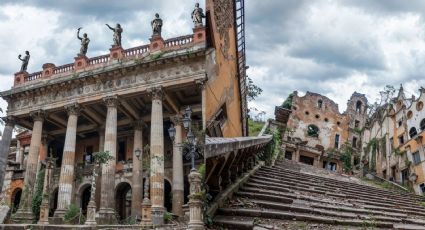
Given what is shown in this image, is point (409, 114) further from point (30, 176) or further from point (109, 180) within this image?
point (30, 176)

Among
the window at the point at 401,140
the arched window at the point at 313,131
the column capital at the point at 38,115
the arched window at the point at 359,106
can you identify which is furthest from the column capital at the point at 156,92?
the arched window at the point at 359,106

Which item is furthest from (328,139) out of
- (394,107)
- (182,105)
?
(182,105)

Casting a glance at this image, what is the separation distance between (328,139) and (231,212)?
4073 cm

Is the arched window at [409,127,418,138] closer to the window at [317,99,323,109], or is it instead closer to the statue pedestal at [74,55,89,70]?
the window at [317,99,323,109]

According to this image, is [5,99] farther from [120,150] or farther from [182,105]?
[182,105]

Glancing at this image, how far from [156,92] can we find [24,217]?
10.1m

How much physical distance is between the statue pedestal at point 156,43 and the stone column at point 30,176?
26.9 ft

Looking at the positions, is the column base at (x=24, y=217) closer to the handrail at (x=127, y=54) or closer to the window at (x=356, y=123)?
the handrail at (x=127, y=54)

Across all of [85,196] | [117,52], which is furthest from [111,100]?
[85,196]

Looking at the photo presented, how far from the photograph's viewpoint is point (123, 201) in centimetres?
2719

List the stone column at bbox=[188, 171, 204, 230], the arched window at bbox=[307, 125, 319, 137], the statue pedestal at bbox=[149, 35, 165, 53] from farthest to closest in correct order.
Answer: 1. the arched window at bbox=[307, 125, 319, 137]
2. the statue pedestal at bbox=[149, 35, 165, 53]
3. the stone column at bbox=[188, 171, 204, 230]

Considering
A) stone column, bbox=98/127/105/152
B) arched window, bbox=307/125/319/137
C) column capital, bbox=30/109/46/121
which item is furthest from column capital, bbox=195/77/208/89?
arched window, bbox=307/125/319/137

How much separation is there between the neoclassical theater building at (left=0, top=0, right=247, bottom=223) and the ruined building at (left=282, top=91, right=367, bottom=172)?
20.6 m

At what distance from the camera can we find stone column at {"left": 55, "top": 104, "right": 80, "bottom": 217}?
848 inches
